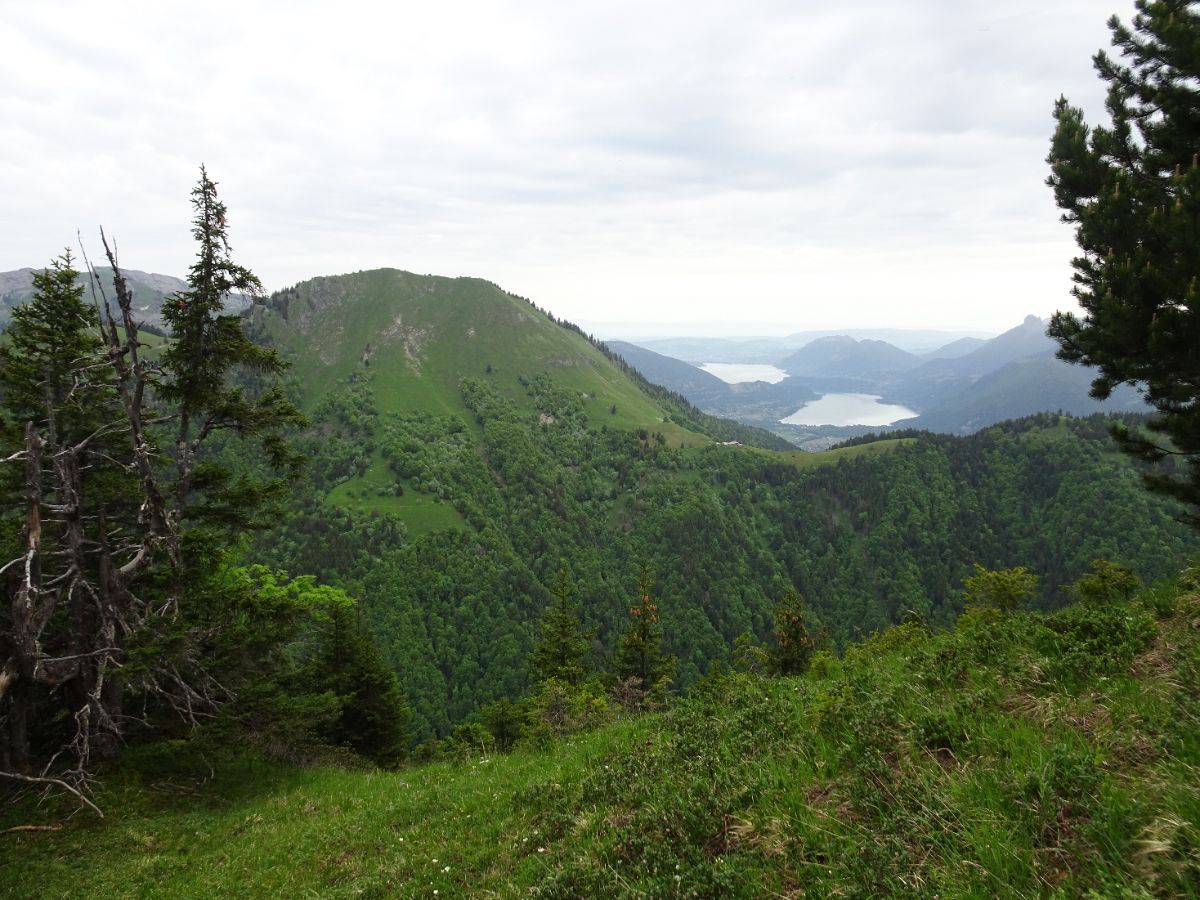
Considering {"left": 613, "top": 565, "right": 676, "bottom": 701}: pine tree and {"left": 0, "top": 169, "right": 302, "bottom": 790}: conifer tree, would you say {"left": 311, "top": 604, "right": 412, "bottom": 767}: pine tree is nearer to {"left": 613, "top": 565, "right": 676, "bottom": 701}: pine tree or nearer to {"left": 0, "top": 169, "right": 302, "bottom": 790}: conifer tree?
{"left": 0, "top": 169, "right": 302, "bottom": 790}: conifer tree

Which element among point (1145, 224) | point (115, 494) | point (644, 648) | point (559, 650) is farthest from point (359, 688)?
point (1145, 224)

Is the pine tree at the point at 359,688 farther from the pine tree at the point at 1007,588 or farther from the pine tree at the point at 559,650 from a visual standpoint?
the pine tree at the point at 1007,588

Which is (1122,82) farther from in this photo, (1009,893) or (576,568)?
(576,568)

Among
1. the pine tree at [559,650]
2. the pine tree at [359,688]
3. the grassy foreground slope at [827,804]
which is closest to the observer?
the grassy foreground slope at [827,804]

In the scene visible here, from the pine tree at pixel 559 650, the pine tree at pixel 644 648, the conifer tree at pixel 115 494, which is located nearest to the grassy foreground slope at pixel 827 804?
the conifer tree at pixel 115 494

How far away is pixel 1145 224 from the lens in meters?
11.3

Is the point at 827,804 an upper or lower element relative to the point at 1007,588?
upper

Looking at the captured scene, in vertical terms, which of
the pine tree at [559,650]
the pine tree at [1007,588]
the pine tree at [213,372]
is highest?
the pine tree at [213,372]

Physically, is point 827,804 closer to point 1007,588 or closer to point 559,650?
point 1007,588

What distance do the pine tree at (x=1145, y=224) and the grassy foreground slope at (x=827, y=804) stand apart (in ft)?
16.9

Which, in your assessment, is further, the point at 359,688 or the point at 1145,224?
the point at 359,688

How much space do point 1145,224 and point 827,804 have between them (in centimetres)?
1321

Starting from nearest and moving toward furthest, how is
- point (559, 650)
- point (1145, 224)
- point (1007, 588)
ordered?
point (1145, 224) → point (1007, 588) → point (559, 650)

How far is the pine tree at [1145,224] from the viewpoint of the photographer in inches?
419
